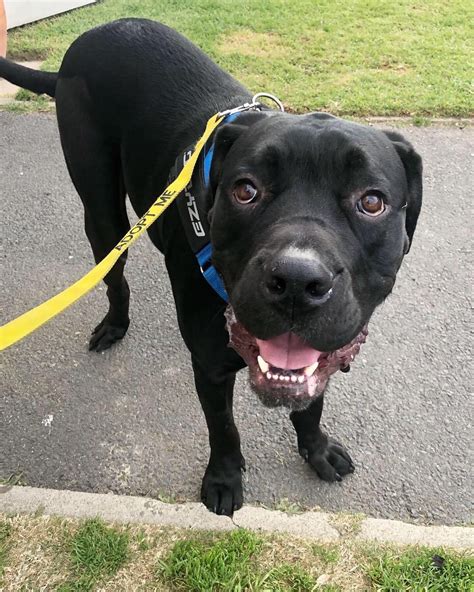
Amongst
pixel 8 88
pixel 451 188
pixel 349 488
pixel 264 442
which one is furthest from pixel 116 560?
pixel 8 88

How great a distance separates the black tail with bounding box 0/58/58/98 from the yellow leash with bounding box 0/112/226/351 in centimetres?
132

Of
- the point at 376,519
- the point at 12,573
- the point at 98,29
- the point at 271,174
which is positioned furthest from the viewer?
the point at 98,29

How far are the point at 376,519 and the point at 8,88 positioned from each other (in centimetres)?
539

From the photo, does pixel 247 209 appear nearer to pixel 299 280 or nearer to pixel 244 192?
pixel 244 192

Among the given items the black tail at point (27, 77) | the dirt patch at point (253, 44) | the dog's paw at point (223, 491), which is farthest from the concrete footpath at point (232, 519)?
A: the dirt patch at point (253, 44)

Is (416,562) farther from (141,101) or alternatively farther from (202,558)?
(141,101)

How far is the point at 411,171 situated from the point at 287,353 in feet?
2.47

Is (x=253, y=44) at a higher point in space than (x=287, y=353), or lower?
lower

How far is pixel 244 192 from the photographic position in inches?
→ 72.4

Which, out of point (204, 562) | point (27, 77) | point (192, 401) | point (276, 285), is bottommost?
point (192, 401)

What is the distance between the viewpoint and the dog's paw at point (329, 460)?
2689 millimetres

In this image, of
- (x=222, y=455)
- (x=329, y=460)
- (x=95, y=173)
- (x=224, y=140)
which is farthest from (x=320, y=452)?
(x=95, y=173)

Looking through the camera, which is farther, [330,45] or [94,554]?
[330,45]

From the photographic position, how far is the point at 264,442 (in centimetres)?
289
